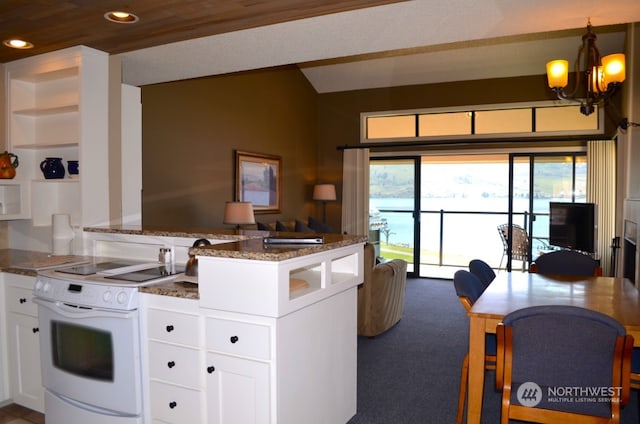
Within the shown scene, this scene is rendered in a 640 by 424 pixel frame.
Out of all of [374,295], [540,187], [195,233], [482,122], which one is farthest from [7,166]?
[540,187]

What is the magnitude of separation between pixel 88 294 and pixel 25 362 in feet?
3.23

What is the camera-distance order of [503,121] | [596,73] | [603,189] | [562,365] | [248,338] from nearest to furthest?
[562,365] → [248,338] → [596,73] → [603,189] → [503,121]

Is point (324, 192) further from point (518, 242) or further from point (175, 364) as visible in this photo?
point (175, 364)

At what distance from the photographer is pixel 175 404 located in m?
2.29

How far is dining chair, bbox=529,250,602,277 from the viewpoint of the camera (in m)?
3.71

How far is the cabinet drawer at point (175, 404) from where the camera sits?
2.24 metres

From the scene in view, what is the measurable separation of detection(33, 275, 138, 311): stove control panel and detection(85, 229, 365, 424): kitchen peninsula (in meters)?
0.08

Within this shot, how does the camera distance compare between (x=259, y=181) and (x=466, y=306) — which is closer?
(x=466, y=306)

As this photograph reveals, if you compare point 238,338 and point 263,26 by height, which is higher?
point 263,26

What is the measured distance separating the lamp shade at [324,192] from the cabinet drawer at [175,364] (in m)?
5.74

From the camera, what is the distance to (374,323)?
440cm

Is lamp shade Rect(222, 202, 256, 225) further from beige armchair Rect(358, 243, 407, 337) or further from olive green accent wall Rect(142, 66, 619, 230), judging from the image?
beige armchair Rect(358, 243, 407, 337)

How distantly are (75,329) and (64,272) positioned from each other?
370mm

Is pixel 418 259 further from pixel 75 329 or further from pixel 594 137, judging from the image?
pixel 75 329
